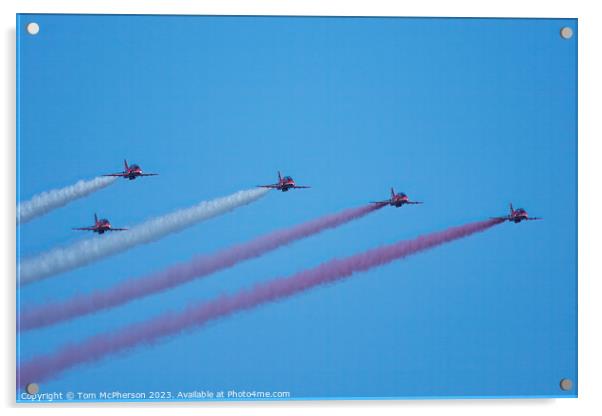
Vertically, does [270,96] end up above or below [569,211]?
above

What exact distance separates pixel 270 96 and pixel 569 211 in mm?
2847

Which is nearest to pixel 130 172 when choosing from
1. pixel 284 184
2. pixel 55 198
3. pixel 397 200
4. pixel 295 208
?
pixel 55 198

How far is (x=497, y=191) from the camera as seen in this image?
7.57 meters

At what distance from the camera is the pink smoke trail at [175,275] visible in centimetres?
730

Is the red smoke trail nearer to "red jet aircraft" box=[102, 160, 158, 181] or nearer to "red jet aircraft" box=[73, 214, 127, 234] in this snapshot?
"red jet aircraft" box=[73, 214, 127, 234]

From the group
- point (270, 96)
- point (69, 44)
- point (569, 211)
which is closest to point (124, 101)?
point (69, 44)

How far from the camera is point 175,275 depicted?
7383 millimetres

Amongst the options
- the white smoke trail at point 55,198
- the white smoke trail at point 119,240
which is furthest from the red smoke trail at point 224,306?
the white smoke trail at point 55,198

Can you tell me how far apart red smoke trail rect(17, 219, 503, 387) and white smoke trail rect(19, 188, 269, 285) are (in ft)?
2.22

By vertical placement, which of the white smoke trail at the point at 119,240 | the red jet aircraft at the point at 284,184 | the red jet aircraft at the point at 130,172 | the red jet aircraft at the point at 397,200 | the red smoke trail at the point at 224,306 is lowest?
the red smoke trail at the point at 224,306

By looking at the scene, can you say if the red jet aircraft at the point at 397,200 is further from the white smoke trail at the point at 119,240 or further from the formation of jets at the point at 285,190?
the white smoke trail at the point at 119,240

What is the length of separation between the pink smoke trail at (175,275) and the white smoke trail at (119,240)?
0.97ft

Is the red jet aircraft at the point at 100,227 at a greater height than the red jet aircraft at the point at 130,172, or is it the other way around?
the red jet aircraft at the point at 130,172

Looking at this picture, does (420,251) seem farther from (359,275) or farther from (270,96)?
(270,96)
